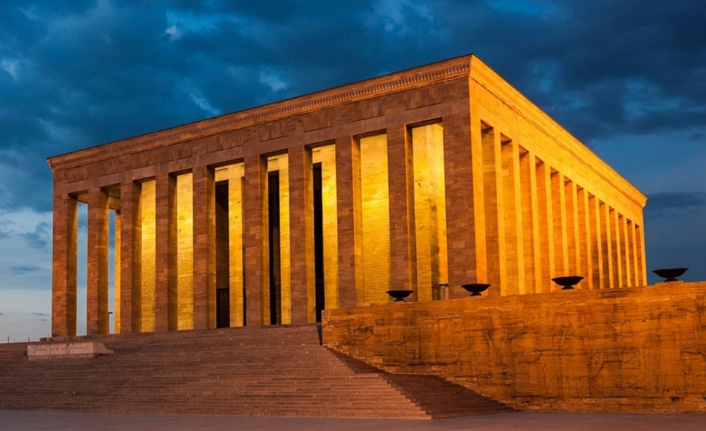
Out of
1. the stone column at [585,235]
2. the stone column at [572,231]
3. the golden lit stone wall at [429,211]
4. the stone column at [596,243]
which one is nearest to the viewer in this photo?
the golden lit stone wall at [429,211]

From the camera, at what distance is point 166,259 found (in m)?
33.5

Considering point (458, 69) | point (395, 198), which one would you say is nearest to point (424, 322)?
point (395, 198)

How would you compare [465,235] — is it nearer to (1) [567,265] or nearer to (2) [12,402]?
(1) [567,265]

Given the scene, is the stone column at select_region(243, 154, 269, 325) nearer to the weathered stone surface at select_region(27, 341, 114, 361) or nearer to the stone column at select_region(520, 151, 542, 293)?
the weathered stone surface at select_region(27, 341, 114, 361)

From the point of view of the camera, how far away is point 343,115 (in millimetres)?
29672

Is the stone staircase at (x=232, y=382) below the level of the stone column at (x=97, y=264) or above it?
below

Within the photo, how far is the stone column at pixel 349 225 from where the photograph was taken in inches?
1123

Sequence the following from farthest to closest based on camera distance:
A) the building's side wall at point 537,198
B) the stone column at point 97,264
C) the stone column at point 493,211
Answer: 1. the stone column at point 97,264
2. the building's side wall at point 537,198
3. the stone column at point 493,211

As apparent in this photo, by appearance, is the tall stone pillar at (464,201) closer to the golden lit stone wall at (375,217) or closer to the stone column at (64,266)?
the golden lit stone wall at (375,217)

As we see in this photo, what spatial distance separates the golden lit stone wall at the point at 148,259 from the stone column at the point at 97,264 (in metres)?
1.69

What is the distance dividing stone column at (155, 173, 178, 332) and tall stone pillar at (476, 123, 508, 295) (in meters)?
12.8

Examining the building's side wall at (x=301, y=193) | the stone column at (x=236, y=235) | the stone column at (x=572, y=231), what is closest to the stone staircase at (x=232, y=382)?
the building's side wall at (x=301, y=193)

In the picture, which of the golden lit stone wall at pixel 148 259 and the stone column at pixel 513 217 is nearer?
the stone column at pixel 513 217

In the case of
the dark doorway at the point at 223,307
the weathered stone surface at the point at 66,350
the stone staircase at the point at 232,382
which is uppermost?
the dark doorway at the point at 223,307
